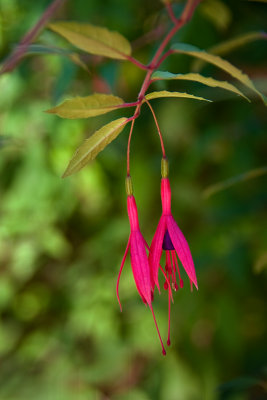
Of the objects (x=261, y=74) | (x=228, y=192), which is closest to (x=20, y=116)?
(x=228, y=192)

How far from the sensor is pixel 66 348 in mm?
1639

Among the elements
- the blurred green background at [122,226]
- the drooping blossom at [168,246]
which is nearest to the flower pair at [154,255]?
the drooping blossom at [168,246]

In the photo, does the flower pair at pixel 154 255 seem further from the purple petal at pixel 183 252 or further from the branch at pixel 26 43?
the branch at pixel 26 43

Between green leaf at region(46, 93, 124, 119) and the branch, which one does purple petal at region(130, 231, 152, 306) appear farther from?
the branch

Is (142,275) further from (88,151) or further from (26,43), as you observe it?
(26,43)

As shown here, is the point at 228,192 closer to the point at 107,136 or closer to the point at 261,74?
the point at 261,74

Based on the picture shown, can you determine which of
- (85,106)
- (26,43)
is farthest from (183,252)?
(26,43)

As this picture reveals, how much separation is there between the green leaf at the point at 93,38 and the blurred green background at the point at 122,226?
339 mm

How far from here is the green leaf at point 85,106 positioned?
0.43 m

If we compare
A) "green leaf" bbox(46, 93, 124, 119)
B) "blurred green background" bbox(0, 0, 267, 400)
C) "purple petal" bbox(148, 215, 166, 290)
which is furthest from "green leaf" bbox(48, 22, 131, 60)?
"blurred green background" bbox(0, 0, 267, 400)

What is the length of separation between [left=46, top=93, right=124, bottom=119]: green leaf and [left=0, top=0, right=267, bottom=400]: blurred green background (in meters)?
0.40

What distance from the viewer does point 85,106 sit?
17.6 inches

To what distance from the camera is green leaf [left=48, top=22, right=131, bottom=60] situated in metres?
0.48

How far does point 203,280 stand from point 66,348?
0.57 metres
